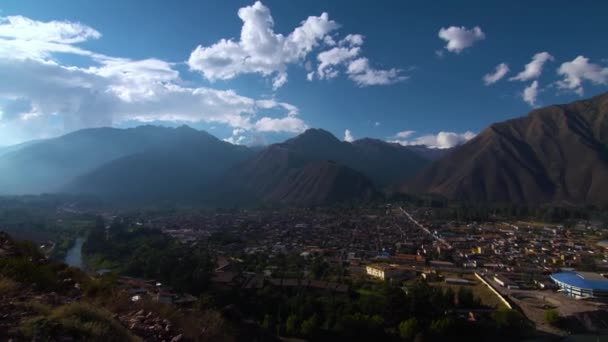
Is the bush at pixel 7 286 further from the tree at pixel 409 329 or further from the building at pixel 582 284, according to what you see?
the building at pixel 582 284

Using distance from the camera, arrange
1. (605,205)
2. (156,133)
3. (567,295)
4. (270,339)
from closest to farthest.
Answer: (270,339)
(567,295)
(605,205)
(156,133)

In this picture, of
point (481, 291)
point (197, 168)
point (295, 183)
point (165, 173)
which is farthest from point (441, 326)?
point (197, 168)

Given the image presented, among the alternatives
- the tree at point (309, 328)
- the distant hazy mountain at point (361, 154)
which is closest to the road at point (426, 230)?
the tree at point (309, 328)

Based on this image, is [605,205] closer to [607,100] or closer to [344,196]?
[344,196]

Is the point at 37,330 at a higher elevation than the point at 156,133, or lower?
lower

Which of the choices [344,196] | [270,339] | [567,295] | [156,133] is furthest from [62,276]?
[156,133]
